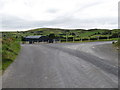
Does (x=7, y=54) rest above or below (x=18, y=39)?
below

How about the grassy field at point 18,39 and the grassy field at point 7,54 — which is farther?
the grassy field at point 18,39

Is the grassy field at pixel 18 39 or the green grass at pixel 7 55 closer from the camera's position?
the green grass at pixel 7 55

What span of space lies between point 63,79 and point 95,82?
6.13 ft

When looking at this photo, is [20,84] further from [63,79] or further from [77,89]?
[77,89]

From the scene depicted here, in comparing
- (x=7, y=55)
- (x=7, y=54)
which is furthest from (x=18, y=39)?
(x=7, y=55)

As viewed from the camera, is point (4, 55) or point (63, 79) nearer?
point (63, 79)

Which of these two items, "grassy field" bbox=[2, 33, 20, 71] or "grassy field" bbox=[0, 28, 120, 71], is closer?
"grassy field" bbox=[2, 33, 20, 71]

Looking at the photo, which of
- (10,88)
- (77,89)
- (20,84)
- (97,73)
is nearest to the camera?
(77,89)

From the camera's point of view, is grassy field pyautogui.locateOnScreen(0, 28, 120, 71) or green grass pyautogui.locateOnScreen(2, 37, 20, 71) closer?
green grass pyautogui.locateOnScreen(2, 37, 20, 71)

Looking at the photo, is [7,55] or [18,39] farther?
[18,39]

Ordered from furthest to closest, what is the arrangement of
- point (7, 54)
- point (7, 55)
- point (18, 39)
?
point (18, 39), point (7, 54), point (7, 55)

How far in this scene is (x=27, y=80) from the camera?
9883 millimetres

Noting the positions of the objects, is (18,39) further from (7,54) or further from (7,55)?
(7,55)

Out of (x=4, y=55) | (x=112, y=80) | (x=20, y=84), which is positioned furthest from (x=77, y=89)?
(x=4, y=55)
